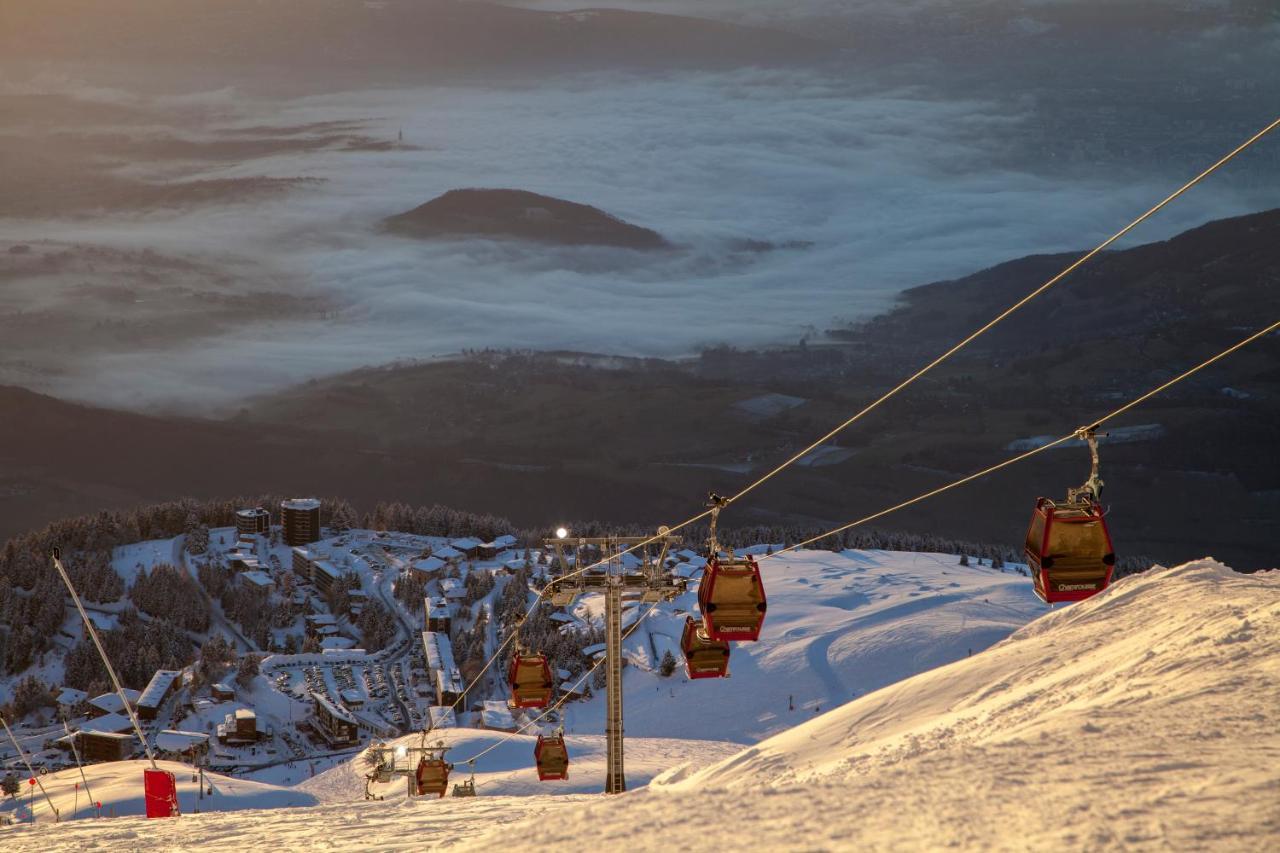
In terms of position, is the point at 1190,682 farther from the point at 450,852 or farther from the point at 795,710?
the point at 795,710

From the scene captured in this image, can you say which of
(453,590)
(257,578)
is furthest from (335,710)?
(257,578)

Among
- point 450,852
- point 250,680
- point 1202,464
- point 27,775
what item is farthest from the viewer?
point 1202,464

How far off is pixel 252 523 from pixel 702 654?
86.9m

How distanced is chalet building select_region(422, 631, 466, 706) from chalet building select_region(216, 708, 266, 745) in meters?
8.97

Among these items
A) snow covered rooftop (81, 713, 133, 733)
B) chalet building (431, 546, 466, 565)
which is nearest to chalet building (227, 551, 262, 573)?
chalet building (431, 546, 466, 565)

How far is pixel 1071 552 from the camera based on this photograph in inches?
576

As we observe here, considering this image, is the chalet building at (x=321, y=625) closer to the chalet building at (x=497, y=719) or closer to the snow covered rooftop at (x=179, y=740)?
the snow covered rooftop at (x=179, y=740)

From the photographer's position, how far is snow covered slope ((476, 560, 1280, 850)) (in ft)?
32.2

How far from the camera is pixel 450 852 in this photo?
1330 centimetres

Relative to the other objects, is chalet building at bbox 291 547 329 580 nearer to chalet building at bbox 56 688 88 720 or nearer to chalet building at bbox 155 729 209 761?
chalet building at bbox 56 688 88 720

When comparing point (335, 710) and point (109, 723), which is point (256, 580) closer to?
point (109, 723)

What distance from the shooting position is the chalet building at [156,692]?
65.1 meters

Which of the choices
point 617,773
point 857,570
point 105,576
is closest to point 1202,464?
point 857,570

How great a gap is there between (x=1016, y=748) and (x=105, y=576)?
8341 centimetres
